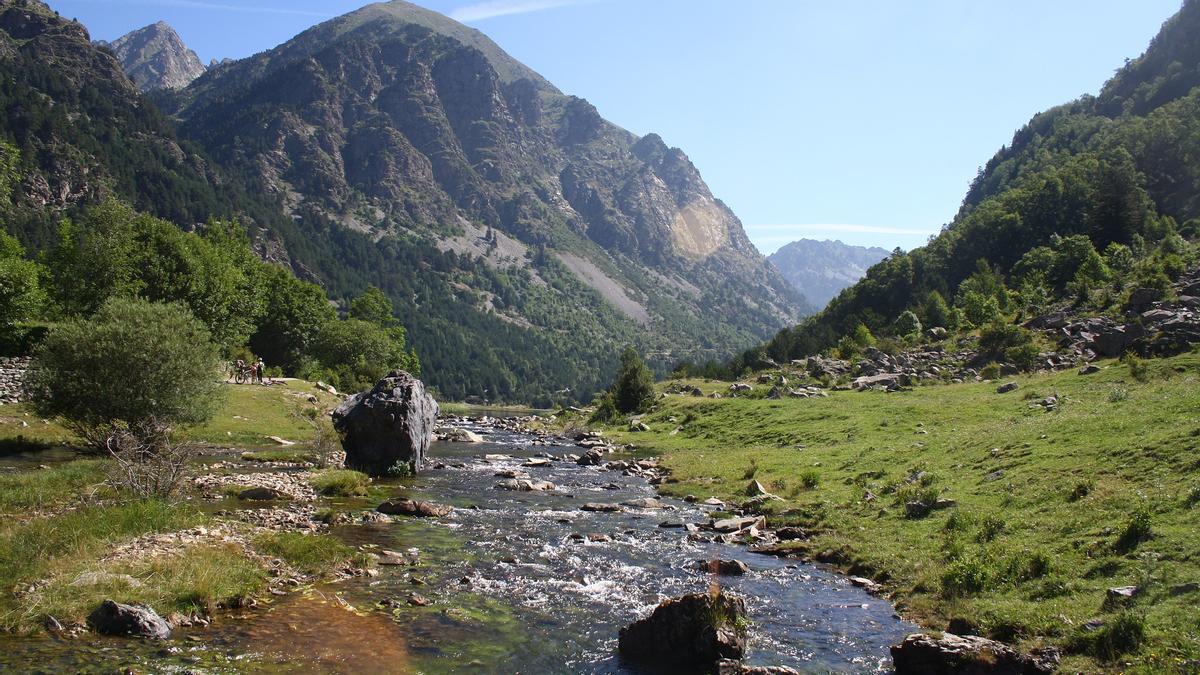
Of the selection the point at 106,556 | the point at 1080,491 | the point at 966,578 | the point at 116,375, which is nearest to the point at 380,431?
the point at 116,375

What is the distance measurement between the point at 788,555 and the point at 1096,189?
422 ft

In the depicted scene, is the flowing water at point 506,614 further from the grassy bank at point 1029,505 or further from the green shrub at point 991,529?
the green shrub at point 991,529

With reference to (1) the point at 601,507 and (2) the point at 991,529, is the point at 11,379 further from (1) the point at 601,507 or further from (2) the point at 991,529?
(2) the point at 991,529

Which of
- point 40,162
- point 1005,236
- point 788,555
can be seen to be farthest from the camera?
point 40,162

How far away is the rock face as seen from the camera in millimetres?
12445

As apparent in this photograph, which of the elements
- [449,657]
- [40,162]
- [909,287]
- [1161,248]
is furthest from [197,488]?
[40,162]

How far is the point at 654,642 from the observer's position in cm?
1406

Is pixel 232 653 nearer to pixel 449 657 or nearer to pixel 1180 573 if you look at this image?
pixel 449 657

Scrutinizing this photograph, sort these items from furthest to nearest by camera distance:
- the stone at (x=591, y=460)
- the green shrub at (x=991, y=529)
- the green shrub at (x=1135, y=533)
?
the stone at (x=591, y=460) < the green shrub at (x=991, y=529) < the green shrub at (x=1135, y=533)

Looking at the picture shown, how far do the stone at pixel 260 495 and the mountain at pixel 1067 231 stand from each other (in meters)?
81.0

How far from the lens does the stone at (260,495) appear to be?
2859 cm

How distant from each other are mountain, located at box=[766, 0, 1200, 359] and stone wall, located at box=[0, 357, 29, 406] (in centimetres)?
9910

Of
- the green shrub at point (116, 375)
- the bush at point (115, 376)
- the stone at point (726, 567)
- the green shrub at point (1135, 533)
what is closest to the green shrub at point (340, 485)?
the bush at point (115, 376)

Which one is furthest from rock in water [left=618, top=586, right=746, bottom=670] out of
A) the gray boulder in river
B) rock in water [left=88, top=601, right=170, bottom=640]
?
rock in water [left=88, top=601, right=170, bottom=640]
